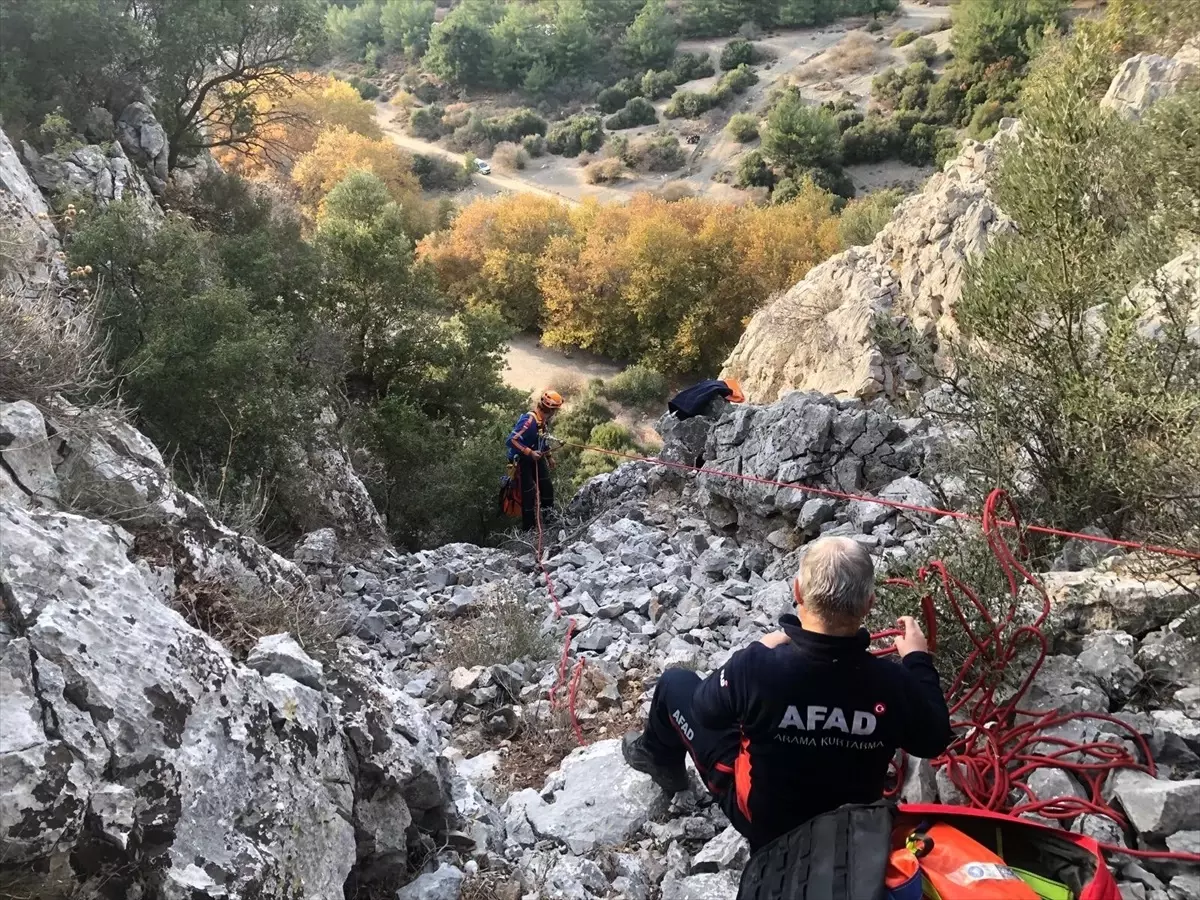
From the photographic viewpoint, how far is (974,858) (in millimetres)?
2527

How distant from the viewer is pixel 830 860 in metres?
2.58

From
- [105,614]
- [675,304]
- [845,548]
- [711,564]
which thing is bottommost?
[675,304]

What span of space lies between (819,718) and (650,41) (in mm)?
67470

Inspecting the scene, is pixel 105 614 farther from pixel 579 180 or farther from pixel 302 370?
pixel 579 180

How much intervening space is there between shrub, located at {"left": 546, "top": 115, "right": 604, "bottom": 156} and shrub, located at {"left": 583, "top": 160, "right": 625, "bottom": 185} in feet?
12.9

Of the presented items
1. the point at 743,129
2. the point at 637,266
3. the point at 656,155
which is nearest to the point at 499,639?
the point at 637,266

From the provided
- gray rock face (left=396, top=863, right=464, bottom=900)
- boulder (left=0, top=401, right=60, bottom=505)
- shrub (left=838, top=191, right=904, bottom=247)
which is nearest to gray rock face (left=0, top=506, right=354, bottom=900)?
gray rock face (left=396, top=863, right=464, bottom=900)

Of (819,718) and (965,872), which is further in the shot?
(819,718)

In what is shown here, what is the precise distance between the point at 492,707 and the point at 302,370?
7.41 metres

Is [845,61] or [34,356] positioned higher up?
[845,61]

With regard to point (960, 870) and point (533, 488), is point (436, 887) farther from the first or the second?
point (533, 488)

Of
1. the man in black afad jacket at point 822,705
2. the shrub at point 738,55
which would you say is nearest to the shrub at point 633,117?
the shrub at point 738,55

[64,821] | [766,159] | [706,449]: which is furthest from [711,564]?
[766,159]

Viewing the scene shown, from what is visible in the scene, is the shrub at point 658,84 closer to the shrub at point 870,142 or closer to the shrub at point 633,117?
the shrub at point 633,117
